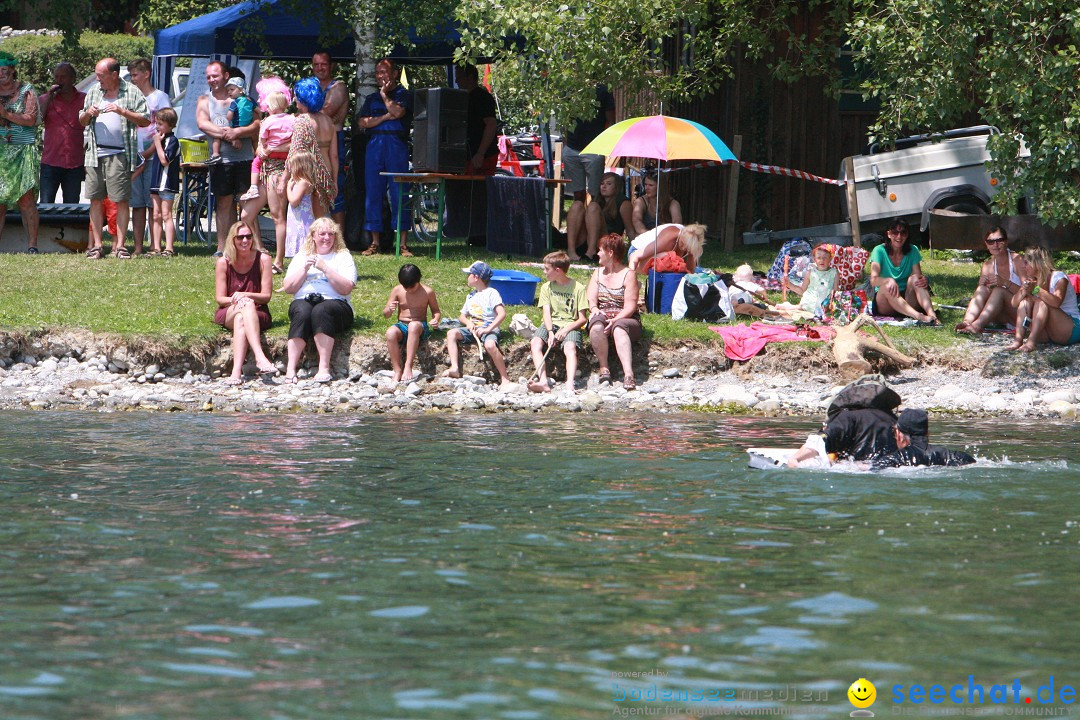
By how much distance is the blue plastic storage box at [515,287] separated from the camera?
15.2 meters

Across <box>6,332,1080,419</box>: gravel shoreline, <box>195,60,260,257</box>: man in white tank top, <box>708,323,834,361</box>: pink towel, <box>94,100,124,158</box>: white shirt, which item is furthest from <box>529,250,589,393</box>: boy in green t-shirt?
<box>94,100,124,158</box>: white shirt

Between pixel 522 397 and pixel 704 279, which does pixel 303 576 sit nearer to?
→ pixel 522 397

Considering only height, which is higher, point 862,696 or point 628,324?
point 628,324

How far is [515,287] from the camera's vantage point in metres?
15.2

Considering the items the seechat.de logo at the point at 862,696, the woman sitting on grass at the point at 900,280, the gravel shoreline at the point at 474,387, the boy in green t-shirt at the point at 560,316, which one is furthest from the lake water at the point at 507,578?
the woman sitting on grass at the point at 900,280

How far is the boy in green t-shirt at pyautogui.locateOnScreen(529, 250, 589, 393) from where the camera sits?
13.9 meters

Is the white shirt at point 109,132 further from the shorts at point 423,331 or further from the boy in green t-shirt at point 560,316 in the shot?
the boy in green t-shirt at point 560,316

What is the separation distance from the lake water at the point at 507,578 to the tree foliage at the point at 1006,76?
361 centimetres

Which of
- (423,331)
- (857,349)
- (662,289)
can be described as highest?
(662,289)

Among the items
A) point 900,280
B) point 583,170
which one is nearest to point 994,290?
point 900,280

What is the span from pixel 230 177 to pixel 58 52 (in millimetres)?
15620

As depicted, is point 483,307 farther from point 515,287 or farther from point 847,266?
point 847,266

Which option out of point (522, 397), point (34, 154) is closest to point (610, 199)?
point (522, 397)

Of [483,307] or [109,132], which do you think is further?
[109,132]
